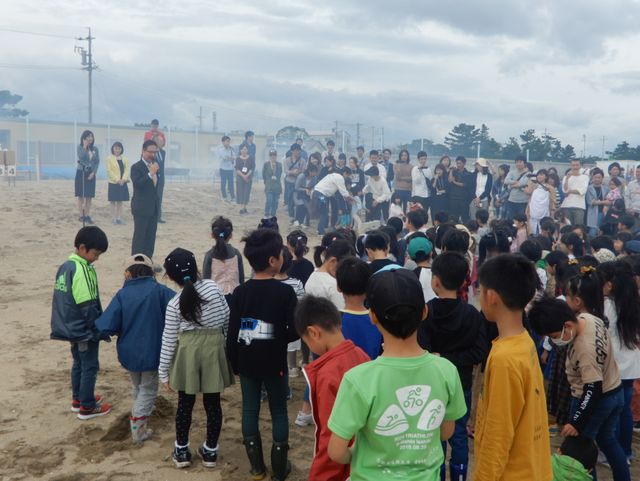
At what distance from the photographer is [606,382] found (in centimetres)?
344

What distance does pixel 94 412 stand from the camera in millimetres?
4984

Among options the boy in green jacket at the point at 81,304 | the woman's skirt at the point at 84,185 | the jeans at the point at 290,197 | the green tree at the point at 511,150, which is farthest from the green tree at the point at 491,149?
the boy in green jacket at the point at 81,304

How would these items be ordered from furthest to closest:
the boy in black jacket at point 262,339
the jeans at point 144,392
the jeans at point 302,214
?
the jeans at point 302,214 < the jeans at point 144,392 < the boy in black jacket at point 262,339

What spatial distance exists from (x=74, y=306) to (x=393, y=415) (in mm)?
3326

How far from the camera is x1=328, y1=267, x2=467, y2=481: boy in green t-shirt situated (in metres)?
2.22

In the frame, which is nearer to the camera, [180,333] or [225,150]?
[180,333]

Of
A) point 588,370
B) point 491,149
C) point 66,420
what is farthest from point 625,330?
point 491,149

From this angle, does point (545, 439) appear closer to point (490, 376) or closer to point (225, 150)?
point (490, 376)

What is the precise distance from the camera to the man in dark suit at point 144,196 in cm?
962

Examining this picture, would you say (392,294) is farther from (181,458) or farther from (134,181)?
A: (134,181)

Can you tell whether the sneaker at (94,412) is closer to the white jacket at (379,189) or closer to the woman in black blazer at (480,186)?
the white jacket at (379,189)

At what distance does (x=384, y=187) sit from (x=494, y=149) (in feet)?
41.4

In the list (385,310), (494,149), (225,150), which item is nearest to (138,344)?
(385,310)

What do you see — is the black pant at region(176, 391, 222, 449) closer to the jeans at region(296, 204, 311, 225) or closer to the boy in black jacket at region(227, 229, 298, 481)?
the boy in black jacket at region(227, 229, 298, 481)
